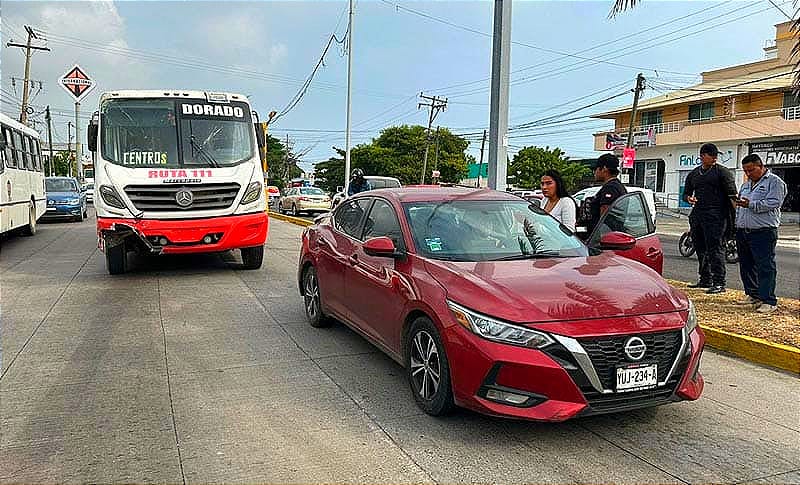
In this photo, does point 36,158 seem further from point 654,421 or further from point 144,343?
point 654,421

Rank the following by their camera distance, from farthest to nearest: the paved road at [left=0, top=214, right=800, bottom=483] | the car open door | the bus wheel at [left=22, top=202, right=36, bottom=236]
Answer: the bus wheel at [left=22, top=202, right=36, bottom=236] → the car open door → the paved road at [left=0, top=214, right=800, bottom=483]

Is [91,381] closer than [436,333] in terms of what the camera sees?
No

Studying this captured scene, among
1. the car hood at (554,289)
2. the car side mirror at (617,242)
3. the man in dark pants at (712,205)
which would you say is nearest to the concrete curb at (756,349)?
the car side mirror at (617,242)

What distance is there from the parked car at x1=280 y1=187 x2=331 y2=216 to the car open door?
2406 cm

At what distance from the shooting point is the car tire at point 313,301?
6.75 meters

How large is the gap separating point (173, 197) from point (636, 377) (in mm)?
7409

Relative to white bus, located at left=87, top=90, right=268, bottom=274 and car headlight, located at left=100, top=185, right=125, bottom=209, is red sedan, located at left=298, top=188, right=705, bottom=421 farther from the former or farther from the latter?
car headlight, located at left=100, top=185, right=125, bottom=209

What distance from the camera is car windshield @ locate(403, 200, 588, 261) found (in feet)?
16.5

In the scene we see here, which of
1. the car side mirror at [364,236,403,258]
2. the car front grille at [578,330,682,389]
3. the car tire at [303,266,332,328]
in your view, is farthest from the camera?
the car tire at [303,266,332,328]

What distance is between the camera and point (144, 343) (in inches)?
246

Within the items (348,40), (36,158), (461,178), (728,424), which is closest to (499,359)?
(728,424)

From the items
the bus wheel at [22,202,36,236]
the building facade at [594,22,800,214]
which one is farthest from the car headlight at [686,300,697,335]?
the building facade at [594,22,800,214]

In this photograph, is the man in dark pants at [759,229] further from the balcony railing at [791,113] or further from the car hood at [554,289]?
the balcony railing at [791,113]

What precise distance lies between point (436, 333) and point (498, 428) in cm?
71
